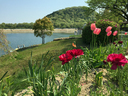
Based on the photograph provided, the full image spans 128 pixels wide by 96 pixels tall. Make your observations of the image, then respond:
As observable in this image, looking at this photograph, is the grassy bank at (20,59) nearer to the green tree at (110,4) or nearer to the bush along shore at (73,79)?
the bush along shore at (73,79)

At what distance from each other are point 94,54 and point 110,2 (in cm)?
1803

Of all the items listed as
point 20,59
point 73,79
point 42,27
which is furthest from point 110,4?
point 73,79

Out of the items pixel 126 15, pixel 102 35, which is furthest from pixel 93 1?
pixel 102 35

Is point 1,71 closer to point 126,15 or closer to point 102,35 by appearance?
point 102,35

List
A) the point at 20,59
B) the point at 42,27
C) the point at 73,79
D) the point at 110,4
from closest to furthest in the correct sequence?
the point at 73,79 → the point at 20,59 → the point at 42,27 → the point at 110,4

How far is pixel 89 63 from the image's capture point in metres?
3.40

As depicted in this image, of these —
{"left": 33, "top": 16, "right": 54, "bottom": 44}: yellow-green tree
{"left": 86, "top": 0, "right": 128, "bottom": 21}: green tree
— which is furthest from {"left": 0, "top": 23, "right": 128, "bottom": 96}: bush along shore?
{"left": 86, "top": 0, "right": 128, "bottom": 21}: green tree

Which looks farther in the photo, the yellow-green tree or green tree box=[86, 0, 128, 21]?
green tree box=[86, 0, 128, 21]

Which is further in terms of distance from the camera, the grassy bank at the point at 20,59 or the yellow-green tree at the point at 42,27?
the yellow-green tree at the point at 42,27

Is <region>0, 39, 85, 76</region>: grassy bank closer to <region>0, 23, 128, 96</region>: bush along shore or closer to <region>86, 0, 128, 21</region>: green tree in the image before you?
<region>0, 23, 128, 96</region>: bush along shore

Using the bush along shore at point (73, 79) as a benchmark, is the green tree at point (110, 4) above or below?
above

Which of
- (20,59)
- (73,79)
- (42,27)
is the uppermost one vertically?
(42,27)

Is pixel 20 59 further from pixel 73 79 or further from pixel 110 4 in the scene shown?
pixel 110 4

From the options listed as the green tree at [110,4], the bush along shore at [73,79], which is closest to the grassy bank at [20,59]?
the bush along shore at [73,79]
